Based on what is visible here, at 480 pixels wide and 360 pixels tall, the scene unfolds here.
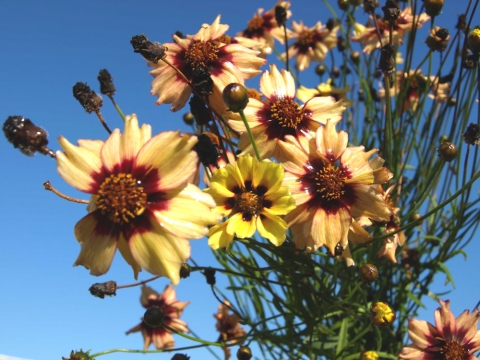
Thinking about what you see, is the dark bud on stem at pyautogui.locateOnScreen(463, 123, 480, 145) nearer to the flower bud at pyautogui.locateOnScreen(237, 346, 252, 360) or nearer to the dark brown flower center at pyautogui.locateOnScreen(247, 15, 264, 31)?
the flower bud at pyautogui.locateOnScreen(237, 346, 252, 360)

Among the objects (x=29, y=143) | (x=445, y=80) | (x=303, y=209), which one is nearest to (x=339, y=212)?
(x=303, y=209)

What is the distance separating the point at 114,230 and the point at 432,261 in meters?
1.19

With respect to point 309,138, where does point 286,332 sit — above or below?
below

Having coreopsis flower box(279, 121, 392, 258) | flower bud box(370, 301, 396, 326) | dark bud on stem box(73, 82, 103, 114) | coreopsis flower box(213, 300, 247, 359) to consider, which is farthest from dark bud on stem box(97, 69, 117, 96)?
coreopsis flower box(213, 300, 247, 359)

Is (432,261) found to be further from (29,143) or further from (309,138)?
(29,143)

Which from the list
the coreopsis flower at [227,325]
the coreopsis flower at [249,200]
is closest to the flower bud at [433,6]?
the coreopsis flower at [249,200]

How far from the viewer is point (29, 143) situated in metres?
0.73

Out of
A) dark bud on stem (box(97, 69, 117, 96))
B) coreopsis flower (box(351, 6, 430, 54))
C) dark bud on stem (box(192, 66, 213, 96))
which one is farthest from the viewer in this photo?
coreopsis flower (box(351, 6, 430, 54))

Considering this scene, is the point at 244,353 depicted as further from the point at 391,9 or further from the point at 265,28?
the point at 265,28

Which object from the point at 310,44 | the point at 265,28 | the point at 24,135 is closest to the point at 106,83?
the point at 24,135

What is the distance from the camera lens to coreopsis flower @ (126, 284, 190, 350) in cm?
178

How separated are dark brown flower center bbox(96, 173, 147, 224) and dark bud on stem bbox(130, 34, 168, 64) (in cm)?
29

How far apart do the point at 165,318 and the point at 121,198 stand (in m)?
1.21

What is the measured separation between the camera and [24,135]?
725 mm
